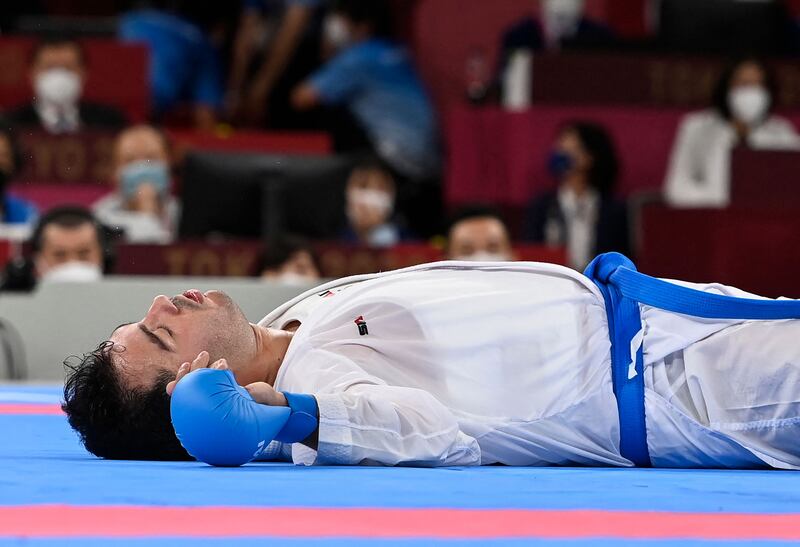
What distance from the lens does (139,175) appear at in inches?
269

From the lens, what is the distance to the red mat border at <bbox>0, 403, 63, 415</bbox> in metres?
3.78

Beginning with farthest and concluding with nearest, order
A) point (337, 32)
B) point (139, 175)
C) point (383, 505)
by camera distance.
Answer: point (337, 32) → point (139, 175) → point (383, 505)

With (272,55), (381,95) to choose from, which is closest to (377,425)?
(381,95)

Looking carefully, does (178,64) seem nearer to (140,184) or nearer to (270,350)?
(140,184)

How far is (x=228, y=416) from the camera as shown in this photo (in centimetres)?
235

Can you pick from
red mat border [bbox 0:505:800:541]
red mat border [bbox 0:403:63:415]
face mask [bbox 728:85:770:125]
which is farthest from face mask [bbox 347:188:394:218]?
red mat border [bbox 0:505:800:541]

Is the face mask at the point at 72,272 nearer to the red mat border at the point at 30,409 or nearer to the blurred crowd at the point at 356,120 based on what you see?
the blurred crowd at the point at 356,120

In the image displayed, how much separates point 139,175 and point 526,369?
444cm

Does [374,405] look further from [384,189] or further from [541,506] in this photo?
[384,189]

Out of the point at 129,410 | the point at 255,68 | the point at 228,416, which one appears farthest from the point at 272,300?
the point at 255,68

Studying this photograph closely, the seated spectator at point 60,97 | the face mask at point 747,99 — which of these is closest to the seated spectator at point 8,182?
the seated spectator at point 60,97

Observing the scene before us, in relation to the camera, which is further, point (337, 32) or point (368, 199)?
point (337, 32)

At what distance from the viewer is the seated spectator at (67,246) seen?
568cm

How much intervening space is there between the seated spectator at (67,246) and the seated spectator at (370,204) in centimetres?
164
